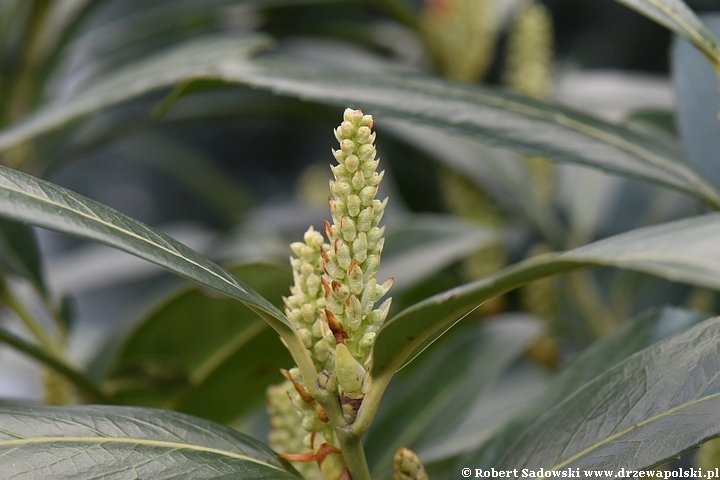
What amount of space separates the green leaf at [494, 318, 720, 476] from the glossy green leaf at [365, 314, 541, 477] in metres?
0.26

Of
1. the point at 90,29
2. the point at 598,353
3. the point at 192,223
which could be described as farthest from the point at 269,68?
the point at 192,223

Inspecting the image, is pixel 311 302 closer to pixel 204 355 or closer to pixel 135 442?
pixel 135 442

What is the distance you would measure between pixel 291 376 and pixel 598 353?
0.76 ft

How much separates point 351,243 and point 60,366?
0.31 meters

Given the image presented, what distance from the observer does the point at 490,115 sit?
48 centimetres

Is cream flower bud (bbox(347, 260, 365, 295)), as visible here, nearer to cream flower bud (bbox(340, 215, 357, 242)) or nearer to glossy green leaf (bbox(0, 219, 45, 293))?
cream flower bud (bbox(340, 215, 357, 242))

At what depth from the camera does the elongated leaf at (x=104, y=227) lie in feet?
0.89

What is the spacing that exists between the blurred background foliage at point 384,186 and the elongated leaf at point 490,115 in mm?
66

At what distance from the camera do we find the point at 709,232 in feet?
0.98

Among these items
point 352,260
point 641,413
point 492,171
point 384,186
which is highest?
point 384,186

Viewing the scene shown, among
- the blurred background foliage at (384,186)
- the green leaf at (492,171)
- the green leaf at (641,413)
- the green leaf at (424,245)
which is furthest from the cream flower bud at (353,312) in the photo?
the green leaf at (492,171)

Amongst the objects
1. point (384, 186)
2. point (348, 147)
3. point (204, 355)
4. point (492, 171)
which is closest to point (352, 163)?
point (348, 147)

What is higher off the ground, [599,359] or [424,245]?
[424,245]

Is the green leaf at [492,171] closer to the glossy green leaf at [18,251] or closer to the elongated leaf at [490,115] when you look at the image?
the elongated leaf at [490,115]
